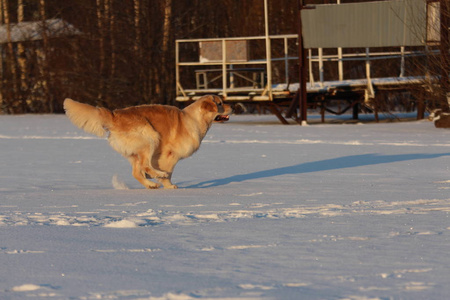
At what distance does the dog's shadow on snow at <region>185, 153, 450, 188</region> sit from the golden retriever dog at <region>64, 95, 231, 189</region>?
0.61 metres

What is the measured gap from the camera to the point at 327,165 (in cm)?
1077

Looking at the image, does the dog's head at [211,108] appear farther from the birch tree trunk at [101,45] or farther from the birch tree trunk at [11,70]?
the birch tree trunk at [11,70]

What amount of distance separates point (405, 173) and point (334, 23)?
1072 centimetres

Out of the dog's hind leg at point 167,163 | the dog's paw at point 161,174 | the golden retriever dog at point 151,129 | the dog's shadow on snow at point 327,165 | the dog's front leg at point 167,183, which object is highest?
the golden retriever dog at point 151,129

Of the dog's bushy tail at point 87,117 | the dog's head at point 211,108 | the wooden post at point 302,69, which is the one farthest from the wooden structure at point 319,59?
the dog's bushy tail at point 87,117

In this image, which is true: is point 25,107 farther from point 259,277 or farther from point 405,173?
point 259,277

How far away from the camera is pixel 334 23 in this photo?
19.7 m

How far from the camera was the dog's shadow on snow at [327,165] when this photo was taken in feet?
30.1

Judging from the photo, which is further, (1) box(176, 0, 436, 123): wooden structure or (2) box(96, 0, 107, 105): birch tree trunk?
(2) box(96, 0, 107, 105): birch tree trunk

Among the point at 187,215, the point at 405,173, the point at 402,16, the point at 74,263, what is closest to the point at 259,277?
the point at 74,263

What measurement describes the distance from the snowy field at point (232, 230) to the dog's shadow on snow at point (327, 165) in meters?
0.03

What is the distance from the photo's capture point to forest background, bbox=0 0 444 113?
92.6ft

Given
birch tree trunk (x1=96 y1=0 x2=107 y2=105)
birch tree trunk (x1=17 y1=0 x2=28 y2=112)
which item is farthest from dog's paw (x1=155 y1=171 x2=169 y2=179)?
birch tree trunk (x1=17 y1=0 x2=28 y2=112)

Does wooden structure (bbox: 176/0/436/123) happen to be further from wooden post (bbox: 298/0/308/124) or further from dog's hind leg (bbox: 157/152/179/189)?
dog's hind leg (bbox: 157/152/179/189)
